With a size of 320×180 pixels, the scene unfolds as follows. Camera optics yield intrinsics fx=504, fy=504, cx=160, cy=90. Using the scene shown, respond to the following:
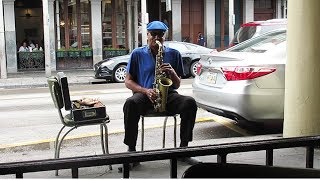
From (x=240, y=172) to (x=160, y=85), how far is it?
3003 mm

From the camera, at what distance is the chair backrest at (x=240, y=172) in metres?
1.89

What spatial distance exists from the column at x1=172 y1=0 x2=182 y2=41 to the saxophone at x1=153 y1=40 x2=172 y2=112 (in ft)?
68.9

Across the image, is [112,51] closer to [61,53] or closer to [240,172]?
[61,53]

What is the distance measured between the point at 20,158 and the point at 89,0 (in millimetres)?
19183

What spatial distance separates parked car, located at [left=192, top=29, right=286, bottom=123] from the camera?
6512 mm

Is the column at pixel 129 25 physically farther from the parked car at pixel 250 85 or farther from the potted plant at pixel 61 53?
the parked car at pixel 250 85

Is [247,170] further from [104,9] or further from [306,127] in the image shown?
[104,9]

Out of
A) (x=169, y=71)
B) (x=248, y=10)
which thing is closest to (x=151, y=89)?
(x=169, y=71)

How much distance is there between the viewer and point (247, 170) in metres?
1.90

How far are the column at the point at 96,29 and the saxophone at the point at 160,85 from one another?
19.5m

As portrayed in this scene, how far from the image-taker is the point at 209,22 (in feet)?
86.7

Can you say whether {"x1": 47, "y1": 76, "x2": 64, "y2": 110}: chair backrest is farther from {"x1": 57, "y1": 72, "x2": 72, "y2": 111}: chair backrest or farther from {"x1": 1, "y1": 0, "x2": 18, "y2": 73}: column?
{"x1": 1, "y1": 0, "x2": 18, "y2": 73}: column

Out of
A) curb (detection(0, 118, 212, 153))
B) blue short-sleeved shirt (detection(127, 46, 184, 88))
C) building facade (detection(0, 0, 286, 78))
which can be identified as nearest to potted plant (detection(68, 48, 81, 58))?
building facade (detection(0, 0, 286, 78))

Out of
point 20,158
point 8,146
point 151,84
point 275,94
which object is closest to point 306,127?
point 275,94
